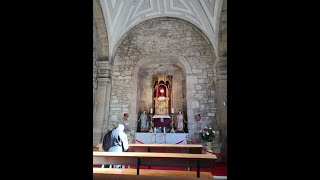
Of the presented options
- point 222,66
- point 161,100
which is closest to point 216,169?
point 222,66

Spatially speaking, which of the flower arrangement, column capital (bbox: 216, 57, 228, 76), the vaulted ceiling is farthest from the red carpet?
the vaulted ceiling

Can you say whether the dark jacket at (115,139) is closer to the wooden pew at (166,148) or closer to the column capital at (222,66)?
the wooden pew at (166,148)

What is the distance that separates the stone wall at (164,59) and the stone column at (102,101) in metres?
A: 0.34

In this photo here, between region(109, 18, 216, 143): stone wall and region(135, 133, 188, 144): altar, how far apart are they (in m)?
0.43

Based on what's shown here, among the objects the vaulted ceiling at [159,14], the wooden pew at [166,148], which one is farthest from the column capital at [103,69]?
the wooden pew at [166,148]

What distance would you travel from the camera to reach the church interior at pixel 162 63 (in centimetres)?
823

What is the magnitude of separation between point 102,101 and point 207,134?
4336mm

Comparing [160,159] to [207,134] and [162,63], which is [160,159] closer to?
[207,134]

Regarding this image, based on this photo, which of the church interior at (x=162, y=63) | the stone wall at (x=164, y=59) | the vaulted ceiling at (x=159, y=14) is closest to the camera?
the vaulted ceiling at (x=159, y=14)

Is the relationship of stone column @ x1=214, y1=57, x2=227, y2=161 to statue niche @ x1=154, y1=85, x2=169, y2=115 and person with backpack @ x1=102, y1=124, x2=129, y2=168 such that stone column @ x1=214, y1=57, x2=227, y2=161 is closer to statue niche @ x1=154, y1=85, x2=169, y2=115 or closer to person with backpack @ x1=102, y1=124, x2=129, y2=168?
statue niche @ x1=154, y1=85, x2=169, y2=115

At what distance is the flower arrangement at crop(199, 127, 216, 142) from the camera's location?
7684mm

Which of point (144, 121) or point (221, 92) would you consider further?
point (144, 121)

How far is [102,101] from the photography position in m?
8.58
